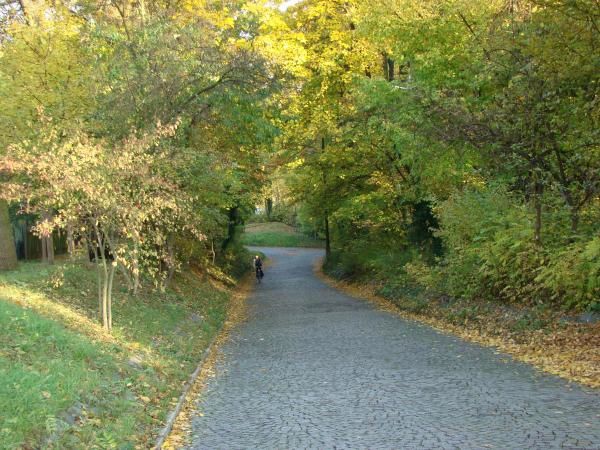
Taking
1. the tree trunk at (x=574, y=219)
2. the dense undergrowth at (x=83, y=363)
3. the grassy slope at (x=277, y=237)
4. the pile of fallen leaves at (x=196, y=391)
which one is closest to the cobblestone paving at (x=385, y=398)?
the pile of fallen leaves at (x=196, y=391)

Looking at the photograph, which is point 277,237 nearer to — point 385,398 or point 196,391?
point 196,391

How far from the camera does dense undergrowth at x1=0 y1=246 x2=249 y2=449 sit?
524 centimetres

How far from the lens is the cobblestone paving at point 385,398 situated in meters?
5.88

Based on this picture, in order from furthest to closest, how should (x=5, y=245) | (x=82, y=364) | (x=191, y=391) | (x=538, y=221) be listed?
(x=5, y=245), (x=538, y=221), (x=191, y=391), (x=82, y=364)

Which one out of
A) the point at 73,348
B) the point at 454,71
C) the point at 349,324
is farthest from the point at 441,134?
the point at 73,348

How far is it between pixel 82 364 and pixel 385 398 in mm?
3977

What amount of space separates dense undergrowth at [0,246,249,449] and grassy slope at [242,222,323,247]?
48138 mm

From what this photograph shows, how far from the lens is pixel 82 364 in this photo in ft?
23.6

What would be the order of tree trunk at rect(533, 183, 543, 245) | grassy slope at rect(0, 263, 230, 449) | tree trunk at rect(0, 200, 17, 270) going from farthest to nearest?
tree trunk at rect(0, 200, 17, 270), tree trunk at rect(533, 183, 543, 245), grassy slope at rect(0, 263, 230, 449)

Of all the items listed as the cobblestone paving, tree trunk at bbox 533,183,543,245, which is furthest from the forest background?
the cobblestone paving

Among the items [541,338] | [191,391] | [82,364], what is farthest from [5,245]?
[541,338]

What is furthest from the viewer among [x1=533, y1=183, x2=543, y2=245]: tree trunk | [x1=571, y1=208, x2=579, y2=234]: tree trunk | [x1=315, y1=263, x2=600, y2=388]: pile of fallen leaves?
[x1=533, y1=183, x2=543, y2=245]: tree trunk

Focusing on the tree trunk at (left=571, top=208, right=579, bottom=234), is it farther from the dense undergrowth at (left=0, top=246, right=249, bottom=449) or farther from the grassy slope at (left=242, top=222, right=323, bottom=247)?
the grassy slope at (left=242, top=222, right=323, bottom=247)

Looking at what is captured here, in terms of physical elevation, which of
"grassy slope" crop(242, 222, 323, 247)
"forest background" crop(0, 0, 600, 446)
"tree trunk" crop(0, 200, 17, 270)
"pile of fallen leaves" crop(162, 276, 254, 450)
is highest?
"forest background" crop(0, 0, 600, 446)
